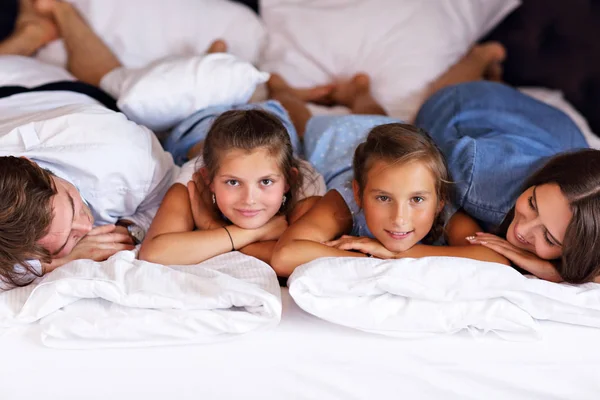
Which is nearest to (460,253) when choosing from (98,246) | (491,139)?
(491,139)

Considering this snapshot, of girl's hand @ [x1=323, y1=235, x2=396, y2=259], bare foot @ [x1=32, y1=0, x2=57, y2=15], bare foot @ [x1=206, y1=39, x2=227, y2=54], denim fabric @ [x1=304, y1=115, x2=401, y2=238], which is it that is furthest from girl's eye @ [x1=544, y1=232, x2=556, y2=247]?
bare foot @ [x1=32, y1=0, x2=57, y2=15]

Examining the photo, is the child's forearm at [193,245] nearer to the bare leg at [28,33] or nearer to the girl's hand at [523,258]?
the girl's hand at [523,258]

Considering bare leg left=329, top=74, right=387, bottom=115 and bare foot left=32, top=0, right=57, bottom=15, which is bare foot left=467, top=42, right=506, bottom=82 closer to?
bare leg left=329, top=74, right=387, bottom=115

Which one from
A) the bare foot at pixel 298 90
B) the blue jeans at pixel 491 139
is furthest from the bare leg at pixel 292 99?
the blue jeans at pixel 491 139

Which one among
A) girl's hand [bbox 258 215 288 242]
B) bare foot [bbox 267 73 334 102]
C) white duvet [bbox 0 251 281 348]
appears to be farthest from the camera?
bare foot [bbox 267 73 334 102]

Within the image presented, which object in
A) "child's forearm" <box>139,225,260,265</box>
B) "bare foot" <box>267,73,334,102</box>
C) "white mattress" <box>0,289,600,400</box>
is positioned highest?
"bare foot" <box>267,73,334,102</box>

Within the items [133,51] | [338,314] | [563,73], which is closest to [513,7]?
[563,73]

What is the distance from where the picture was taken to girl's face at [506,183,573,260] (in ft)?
3.60

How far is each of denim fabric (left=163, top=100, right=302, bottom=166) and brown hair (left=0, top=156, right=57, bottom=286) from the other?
0.45 m

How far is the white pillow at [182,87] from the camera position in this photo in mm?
1512

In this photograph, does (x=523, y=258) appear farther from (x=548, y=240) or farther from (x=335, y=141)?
(x=335, y=141)

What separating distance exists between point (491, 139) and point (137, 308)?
83 cm

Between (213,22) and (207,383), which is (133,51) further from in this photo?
(207,383)

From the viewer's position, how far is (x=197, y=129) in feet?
5.03
